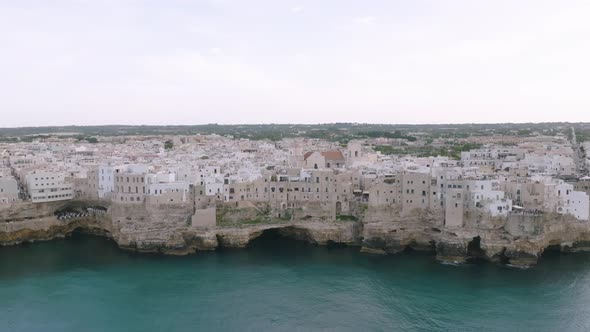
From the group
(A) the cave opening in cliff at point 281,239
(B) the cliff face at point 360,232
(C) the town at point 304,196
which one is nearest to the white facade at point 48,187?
(C) the town at point 304,196

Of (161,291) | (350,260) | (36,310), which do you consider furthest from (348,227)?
(36,310)

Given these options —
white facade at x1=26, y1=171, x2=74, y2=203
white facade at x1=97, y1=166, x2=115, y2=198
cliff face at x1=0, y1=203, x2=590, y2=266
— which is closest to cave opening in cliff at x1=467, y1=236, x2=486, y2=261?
cliff face at x1=0, y1=203, x2=590, y2=266

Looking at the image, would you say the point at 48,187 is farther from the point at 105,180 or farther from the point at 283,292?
the point at 283,292

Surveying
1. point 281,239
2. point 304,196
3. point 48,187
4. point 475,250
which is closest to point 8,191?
point 48,187

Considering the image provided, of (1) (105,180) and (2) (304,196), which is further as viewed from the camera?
(1) (105,180)

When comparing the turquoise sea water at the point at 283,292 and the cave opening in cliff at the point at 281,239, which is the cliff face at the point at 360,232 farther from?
the turquoise sea water at the point at 283,292

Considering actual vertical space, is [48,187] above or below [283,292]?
above

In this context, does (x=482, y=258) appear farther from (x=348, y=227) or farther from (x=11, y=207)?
(x=11, y=207)
